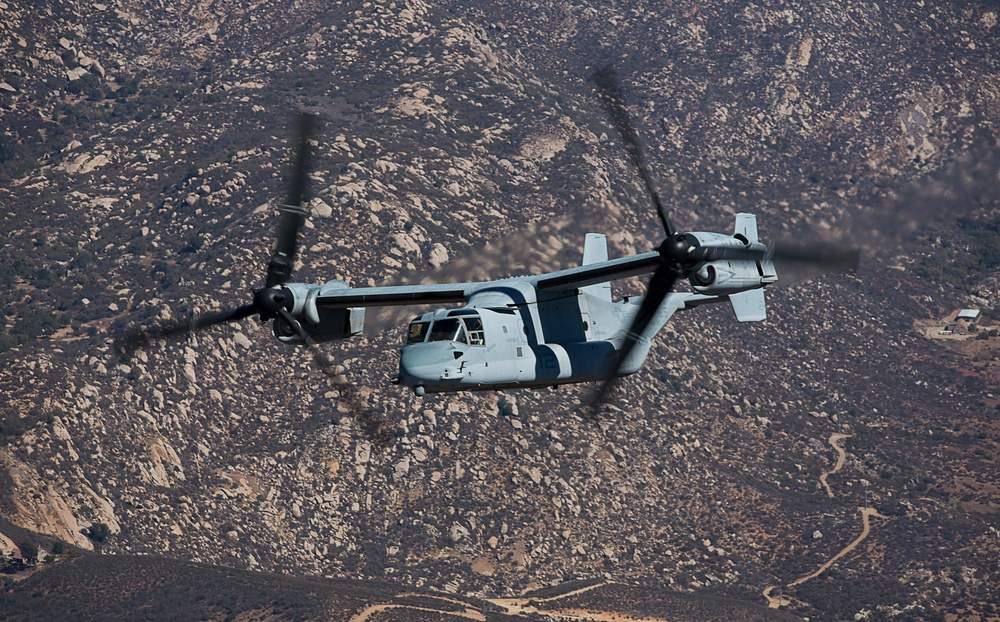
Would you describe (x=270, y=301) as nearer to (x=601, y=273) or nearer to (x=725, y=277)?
(x=601, y=273)

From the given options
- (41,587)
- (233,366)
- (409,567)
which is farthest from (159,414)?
(409,567)

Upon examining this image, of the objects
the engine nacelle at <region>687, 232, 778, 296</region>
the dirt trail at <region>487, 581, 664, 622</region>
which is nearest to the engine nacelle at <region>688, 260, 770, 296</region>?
the engine nacelle at <region>687, 232, 778, 296</region>

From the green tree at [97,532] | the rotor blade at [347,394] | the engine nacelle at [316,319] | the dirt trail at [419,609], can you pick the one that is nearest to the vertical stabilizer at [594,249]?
the engine nacelle at [316,319]

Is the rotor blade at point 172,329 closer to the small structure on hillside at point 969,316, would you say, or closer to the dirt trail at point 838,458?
the dirt trail at point 838,458

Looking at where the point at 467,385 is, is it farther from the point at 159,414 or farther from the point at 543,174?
the point at 543,174

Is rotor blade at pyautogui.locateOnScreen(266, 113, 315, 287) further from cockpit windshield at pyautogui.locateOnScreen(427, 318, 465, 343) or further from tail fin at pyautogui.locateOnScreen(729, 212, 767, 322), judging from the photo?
tail fin at pyautogui.locateOnScreen(729, 212, 767, 322)

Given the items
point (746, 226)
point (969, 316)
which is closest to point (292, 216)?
point (746, 226)
